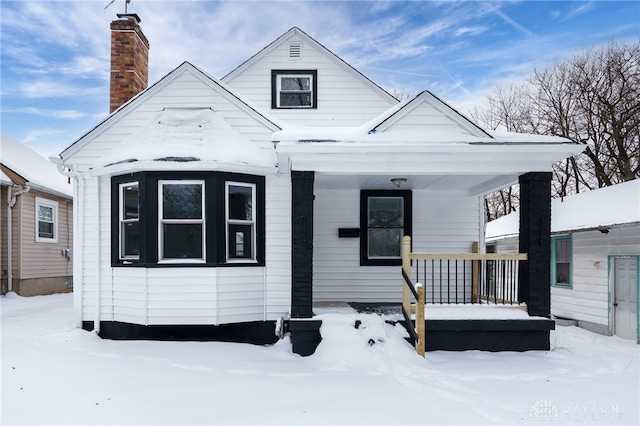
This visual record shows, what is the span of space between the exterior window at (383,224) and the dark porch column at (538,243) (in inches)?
101

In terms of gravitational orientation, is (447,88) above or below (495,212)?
above

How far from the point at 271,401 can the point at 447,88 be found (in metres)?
21.2

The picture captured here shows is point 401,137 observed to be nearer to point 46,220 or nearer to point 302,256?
point 302,256

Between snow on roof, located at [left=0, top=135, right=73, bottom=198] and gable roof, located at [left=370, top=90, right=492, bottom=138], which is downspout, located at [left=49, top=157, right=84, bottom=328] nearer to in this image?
gable roof, located at [left=370, top=90, right=492, bottom=138]

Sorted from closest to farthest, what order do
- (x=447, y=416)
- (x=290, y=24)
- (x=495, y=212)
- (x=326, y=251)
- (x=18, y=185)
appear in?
(x=447, y=416), (x=326, y=251), (x=290, y=24), (x=18, y=185), (x=495, y=212)

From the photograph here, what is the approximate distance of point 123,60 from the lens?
826cm

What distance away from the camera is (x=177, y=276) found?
6.59m

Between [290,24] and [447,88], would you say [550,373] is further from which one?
[447,88]

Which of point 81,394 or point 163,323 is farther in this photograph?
point 163,323

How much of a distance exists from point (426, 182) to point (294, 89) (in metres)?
3.91

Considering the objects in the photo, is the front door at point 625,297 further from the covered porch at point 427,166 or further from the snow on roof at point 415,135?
the snow on roof at point 415,135

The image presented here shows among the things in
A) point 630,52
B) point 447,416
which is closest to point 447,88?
point 630,52

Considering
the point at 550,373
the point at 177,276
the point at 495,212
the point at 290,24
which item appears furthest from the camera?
the point at 495,212

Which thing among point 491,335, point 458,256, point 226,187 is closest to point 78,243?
point 226,187
